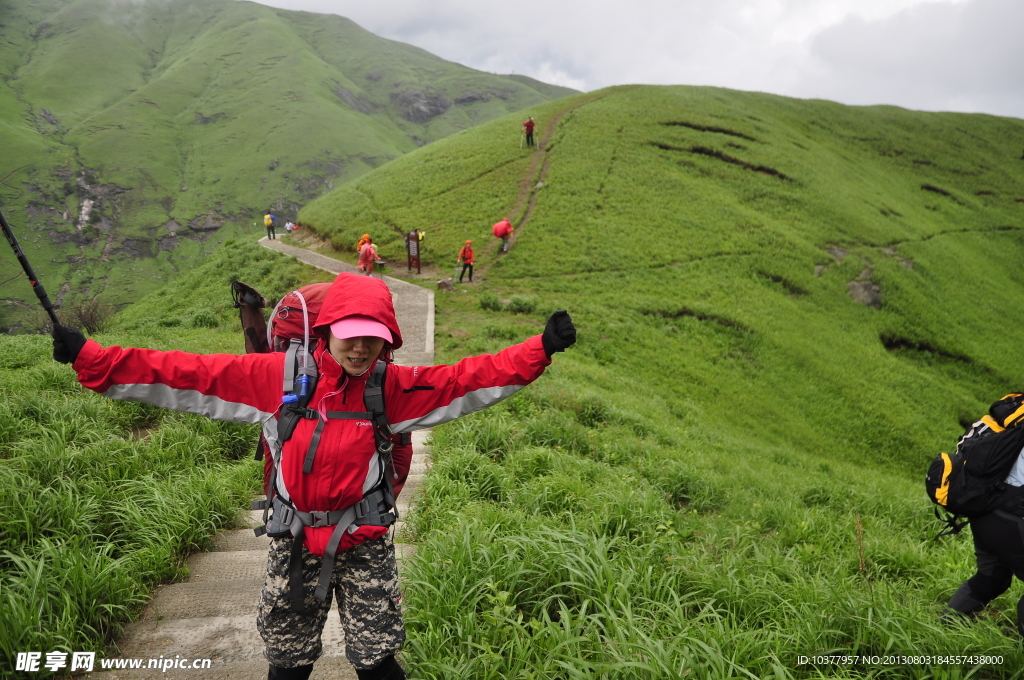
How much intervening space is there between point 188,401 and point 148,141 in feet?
555

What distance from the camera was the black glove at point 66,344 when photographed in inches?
97.3

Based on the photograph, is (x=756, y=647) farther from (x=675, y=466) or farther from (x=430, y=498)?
(x=675, y=466)

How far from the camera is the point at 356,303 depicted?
272cm

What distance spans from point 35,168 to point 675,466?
160 metres

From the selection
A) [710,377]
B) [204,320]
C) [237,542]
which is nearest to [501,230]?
[710,377]

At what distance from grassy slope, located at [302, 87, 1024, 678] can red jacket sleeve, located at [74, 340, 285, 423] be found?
1.88m

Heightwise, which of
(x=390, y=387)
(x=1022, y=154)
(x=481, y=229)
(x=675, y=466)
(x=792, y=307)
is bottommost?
(x=675, y=466)

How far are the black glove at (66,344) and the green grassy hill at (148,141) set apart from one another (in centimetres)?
11613

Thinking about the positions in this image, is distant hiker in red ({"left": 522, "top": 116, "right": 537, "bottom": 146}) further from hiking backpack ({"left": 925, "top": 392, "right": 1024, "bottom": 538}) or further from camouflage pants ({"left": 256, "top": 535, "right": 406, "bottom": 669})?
camouflage pants ({"left": 256, "top": 535, "right": 406, "bottom": 669})

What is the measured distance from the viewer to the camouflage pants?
2.72 meters

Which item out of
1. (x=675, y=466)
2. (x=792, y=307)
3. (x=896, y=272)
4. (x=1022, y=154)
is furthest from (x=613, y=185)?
(x=1022, y=154)

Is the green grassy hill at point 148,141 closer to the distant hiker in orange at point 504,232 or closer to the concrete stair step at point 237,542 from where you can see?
the distant hiker in orange at point 504,232

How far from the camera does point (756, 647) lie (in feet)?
10.3

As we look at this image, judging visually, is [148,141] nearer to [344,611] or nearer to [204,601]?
[204,601]
